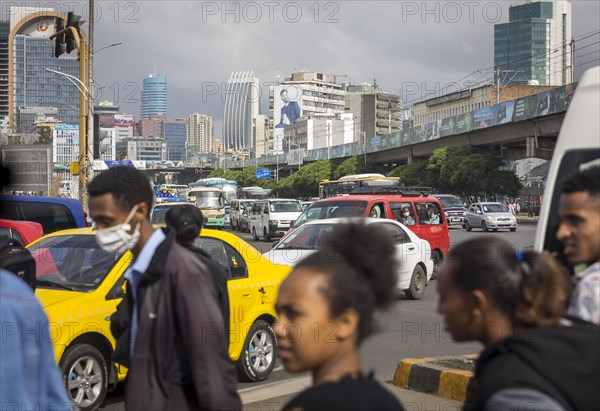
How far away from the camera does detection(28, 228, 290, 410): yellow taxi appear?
7.09 m

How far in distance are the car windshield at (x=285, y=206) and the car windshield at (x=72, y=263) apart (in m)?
27.3

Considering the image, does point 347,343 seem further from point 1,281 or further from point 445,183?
point 445,183

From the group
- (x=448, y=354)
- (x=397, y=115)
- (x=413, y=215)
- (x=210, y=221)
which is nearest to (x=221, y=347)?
(x=448, y=354)

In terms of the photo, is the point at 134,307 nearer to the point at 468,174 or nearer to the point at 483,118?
the point at 483,118

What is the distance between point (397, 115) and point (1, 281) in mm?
193850

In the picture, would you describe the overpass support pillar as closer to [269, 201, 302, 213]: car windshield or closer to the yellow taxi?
[269, 201, 302, 213]: car windshield

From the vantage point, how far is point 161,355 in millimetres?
3502

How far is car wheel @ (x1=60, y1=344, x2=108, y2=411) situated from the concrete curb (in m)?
2.61

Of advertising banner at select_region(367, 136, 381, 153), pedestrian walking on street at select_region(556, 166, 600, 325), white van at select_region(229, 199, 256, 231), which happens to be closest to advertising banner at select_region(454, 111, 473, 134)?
advertising banner at select_region(367, 136, 381, 153)

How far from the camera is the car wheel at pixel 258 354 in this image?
27.7ft

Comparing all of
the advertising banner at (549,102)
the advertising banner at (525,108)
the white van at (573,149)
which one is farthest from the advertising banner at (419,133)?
the white van at (573,149)

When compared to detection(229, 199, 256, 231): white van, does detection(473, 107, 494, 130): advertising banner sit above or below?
above

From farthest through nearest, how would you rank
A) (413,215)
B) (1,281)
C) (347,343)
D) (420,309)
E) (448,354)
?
(413,215), (420,309), (448,354), (347,343), (1,281)

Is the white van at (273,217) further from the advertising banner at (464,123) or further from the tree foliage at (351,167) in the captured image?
the tree foliage at (351,167)
